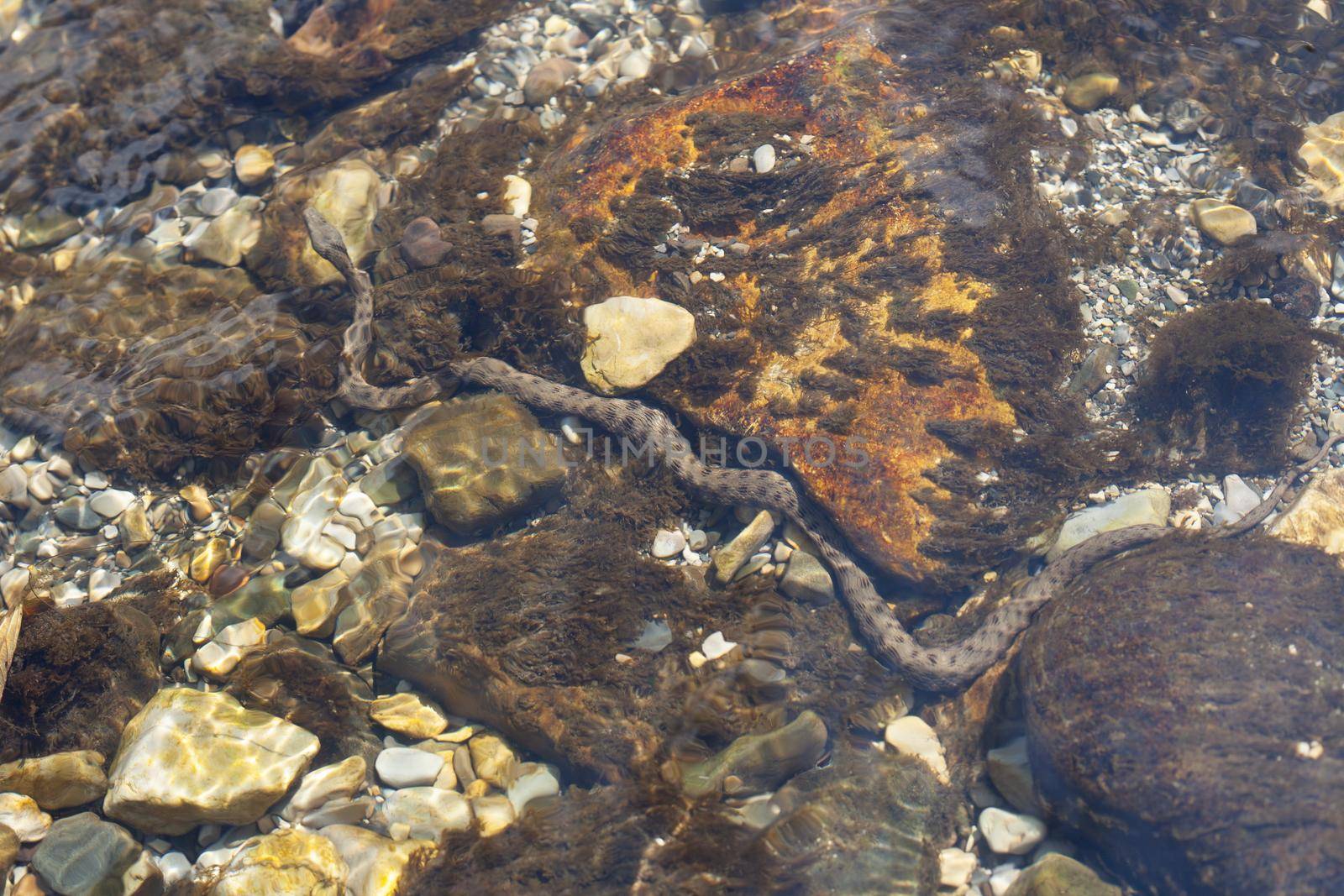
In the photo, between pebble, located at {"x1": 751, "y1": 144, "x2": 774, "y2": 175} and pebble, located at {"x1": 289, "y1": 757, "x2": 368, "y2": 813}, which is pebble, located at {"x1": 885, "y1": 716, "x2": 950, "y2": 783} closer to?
pebble, located at {"x1": 289, "y1": 757, "x2": 368, "y2": 813}

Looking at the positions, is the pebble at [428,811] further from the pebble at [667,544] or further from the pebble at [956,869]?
the pebble at [956,869]

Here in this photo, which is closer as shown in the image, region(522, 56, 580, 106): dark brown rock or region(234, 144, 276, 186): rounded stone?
region(234, 144, 276, 186): rounded stone

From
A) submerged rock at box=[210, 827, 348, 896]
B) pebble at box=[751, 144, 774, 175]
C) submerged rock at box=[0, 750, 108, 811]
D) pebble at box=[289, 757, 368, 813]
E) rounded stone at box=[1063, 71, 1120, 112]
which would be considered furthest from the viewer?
rounded stone at box=[1063, 71, 1120, 112]

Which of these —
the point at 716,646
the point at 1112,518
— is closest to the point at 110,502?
the point at 716,646

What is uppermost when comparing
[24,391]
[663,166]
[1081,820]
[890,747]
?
[663,166]

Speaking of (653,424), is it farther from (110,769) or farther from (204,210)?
(204,210)

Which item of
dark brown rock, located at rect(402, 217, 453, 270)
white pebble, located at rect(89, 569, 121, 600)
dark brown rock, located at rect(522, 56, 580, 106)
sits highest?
dark brown rock, located at rect(522, 56, 580, 106)

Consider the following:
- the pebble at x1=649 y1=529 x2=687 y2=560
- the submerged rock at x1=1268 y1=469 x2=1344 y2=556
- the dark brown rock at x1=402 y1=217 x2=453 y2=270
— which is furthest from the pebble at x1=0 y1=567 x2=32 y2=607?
the submerged rock at x1=1268 y1=469 x2=1344 y2=556

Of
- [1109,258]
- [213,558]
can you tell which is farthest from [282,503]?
[1109,258]

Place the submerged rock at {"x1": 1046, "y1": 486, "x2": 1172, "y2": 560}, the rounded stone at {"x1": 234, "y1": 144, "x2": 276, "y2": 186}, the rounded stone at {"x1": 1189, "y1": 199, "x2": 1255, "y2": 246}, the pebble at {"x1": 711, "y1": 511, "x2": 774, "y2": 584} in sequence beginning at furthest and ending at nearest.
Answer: the rounded stone at {"x1": 234, "y1": 144, "x2": 276, "y2": 186}, the rounded stone at {"x1": 1189, "y1": 199, "x2": 1255, "y2": 246}, the pebble at {"x1": 711, "y1": 511, "x2": 774, "y2": 584}, the submerged rock at {"x1": 1046, "y1": 486, "x2": 1172, "y2": 560}
